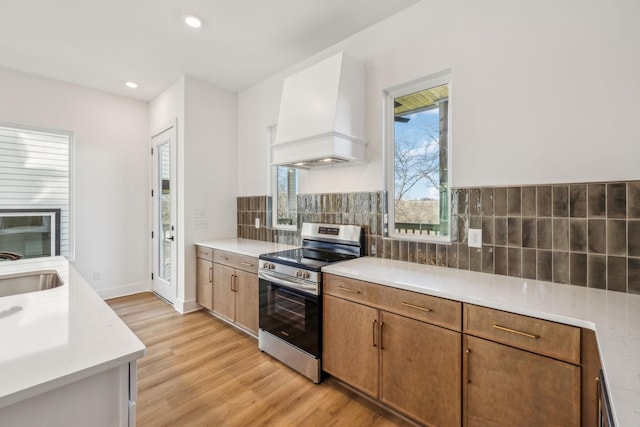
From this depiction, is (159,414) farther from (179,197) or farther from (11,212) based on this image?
(11,212)

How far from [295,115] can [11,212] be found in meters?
3.44

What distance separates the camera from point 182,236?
3389 mm

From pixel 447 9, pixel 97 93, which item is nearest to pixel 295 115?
pixel 447 9

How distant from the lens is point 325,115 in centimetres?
227

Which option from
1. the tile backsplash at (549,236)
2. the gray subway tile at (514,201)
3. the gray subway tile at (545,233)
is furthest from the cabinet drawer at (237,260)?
the gray subway tile at (545,233)

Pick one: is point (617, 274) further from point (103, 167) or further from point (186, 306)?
point (103, 167)

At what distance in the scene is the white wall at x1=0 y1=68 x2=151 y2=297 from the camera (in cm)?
337

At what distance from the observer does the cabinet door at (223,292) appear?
116 inches

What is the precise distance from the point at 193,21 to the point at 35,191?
2.84 metres

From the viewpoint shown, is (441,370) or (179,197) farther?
(179,197)

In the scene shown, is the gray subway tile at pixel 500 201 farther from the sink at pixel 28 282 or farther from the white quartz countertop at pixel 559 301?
the sink at pixel 28 282

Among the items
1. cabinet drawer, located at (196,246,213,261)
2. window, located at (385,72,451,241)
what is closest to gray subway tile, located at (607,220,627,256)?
window, located at (385,72,451,241)

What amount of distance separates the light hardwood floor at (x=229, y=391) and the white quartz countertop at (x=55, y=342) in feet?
3.42

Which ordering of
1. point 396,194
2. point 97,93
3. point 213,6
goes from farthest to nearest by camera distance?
point 97,93 < point 396,194 < point 213,6
